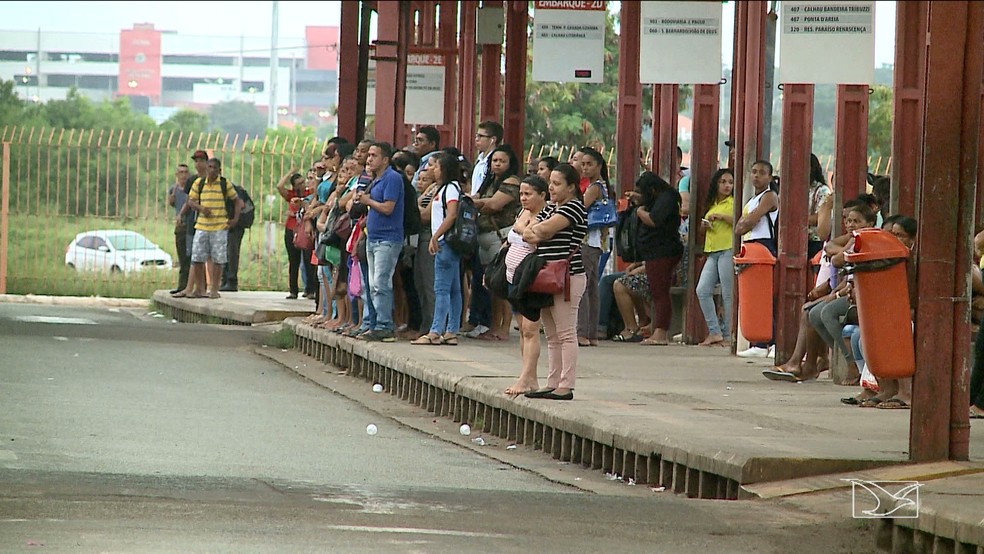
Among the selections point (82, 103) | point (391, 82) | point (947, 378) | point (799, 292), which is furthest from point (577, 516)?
point (82, 103)

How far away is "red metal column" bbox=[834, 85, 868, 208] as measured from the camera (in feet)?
51.1

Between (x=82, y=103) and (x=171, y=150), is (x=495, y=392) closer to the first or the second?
(x=171, y=150)

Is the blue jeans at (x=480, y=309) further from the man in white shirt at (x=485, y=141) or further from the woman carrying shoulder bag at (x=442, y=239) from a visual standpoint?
the woman carrying shoulder bag at (x=442, y=239)

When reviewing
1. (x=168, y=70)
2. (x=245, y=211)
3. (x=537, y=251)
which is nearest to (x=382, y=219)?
(x=537, y=251)

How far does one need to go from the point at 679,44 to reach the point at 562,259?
A: 627cm

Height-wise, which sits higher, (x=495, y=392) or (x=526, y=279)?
(x=526, y=279)

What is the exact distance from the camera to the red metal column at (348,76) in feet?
81.9

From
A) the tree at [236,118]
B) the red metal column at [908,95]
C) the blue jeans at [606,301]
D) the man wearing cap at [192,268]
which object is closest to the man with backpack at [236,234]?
the man wearing cap at [192,268]

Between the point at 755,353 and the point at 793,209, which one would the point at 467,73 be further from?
the point at 793,209

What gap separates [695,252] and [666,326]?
0.83 metres

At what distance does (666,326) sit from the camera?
18719 mm

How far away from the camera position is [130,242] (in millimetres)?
36562

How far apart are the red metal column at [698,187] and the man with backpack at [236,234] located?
27.3ft

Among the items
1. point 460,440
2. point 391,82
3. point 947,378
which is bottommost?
point 460,440
